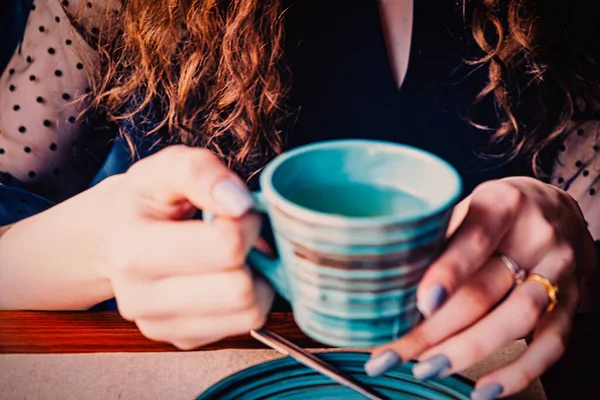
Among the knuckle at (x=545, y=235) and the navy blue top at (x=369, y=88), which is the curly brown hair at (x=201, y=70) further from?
the knuckle at (x=545, y=235)

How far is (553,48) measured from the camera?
2.60ft

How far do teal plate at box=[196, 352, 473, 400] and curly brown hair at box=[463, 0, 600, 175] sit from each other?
0.52 metres

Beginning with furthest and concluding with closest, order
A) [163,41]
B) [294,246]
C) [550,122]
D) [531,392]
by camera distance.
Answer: [550,122] → [163,41] → [531,392] → [294,246]

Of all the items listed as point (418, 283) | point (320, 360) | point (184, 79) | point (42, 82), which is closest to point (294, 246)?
point (418, 283)

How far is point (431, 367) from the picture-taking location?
37cm

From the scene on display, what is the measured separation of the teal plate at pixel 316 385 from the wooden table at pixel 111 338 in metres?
0.04

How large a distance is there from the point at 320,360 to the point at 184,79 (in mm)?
486

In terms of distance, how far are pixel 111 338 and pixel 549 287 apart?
0.39 m

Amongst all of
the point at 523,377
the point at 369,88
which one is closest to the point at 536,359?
the point at 523,377

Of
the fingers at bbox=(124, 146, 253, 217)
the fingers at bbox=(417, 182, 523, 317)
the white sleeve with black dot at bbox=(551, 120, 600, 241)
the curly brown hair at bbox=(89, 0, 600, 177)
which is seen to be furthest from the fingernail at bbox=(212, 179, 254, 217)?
the white sleeve with black dot at bbox=(551, 120, 600, 241)

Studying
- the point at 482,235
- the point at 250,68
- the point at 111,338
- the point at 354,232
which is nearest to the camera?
the point at 354,232

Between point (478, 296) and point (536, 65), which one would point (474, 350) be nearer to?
point (478, 296)

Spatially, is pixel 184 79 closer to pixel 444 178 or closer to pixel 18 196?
pixel 18 196

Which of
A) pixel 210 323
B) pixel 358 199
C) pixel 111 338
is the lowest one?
pixel 111 338
